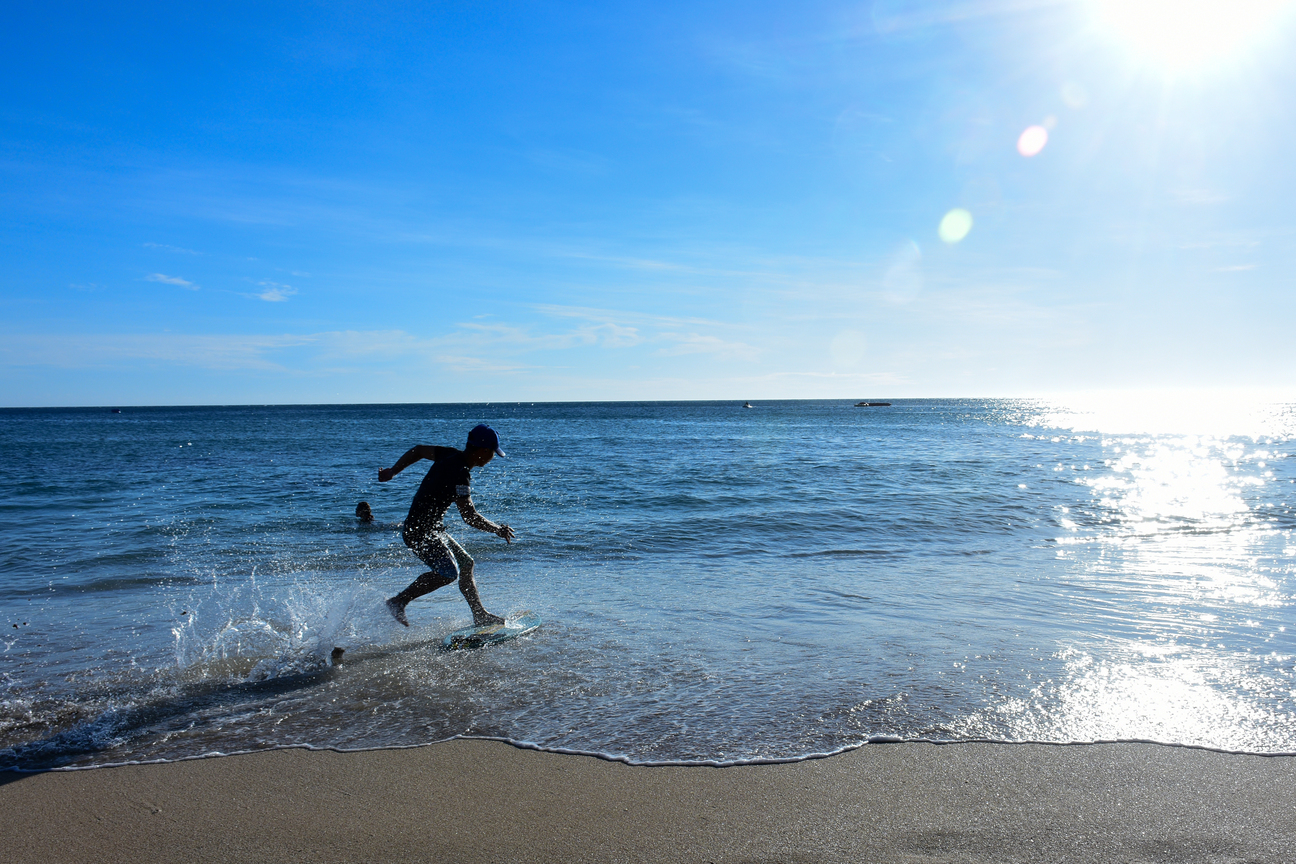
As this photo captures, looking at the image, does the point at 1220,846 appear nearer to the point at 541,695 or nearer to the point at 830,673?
the point at 830,673

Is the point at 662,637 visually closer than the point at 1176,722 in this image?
No

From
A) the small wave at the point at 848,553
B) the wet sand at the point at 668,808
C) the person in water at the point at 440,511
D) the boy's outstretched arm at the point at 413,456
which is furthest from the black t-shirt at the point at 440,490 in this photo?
the small wave at the point at 848,553

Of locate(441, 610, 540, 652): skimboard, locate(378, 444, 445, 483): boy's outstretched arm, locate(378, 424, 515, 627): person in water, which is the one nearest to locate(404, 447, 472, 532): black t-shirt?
locate(378, 424, 515, 627): person in water

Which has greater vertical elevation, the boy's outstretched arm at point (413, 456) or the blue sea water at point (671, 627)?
the boy's outstretched arm at point (413, 456)

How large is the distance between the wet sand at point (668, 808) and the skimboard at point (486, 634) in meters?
2.23

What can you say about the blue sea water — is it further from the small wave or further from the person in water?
the person in water

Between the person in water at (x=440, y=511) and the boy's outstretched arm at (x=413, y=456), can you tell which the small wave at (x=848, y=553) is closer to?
the person in water at (x=440, y=511)

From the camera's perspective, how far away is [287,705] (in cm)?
532

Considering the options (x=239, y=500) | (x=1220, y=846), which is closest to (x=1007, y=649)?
(x=1220, y=846)

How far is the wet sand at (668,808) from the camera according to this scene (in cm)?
330

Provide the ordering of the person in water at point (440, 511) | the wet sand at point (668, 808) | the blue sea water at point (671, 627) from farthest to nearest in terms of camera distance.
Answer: the person in water at point (440, 511) → the blue sea water at point (671, 627) → the wet sand at point (668, 808)

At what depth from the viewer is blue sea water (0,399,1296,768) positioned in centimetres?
477

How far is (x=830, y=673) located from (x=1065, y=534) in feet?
31.6

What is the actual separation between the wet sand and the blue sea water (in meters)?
0.29
